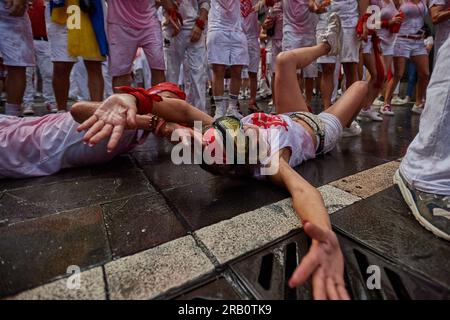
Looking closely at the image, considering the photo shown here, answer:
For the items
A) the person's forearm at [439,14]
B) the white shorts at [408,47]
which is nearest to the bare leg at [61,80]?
the person's forearm at [439,14]

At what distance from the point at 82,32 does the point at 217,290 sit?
9.42 ft

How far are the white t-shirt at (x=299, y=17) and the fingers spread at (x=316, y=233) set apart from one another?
143 inches

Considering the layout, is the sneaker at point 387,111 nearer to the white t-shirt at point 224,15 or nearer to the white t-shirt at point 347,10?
the white t-shirt at point 347,10

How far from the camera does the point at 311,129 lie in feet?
6.95

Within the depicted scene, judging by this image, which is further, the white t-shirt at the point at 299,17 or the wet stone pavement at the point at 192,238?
the white t-shirt at the point at 299,17

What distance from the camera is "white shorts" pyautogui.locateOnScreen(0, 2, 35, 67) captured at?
108 inches

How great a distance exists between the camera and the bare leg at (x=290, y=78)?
229cm

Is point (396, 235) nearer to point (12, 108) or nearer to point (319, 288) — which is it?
point (319, 288)

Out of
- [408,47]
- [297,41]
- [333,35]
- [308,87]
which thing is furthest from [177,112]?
[408,47]

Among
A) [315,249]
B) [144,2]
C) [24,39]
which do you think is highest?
[144,2]

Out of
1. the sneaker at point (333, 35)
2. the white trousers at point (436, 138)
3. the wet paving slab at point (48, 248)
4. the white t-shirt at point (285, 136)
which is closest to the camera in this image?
the wet paving slab at point (48, 248)

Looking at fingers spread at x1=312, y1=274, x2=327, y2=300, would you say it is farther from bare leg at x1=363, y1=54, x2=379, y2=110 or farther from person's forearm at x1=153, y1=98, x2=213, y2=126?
bare leg at x1=363, y1=54, x2=379, y2=110
